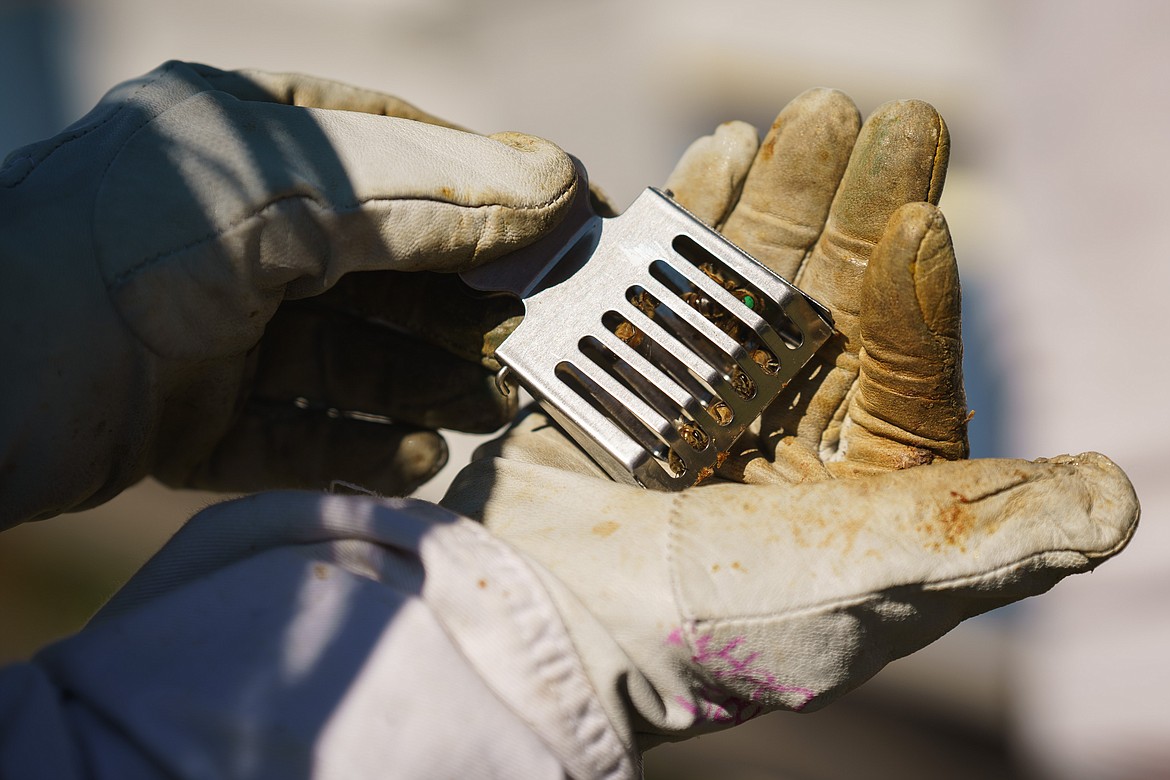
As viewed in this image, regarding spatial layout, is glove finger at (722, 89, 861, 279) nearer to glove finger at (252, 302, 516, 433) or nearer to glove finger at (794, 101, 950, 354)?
glove finger at (794, 101, 950, 354)

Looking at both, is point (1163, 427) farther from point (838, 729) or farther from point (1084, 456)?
point (1084, 456)

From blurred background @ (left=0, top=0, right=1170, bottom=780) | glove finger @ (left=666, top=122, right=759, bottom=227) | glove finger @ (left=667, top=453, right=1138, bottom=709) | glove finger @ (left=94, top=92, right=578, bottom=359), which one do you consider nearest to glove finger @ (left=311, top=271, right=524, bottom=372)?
glove finger @ (left=94, top=92, right=578, bottom=359)

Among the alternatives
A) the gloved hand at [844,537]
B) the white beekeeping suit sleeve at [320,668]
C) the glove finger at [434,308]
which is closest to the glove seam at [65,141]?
the glove finger at [434,308]

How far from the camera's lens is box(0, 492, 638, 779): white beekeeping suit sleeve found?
0.65 m

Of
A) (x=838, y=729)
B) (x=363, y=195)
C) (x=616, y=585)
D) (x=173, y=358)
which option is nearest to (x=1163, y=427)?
(x=838, y=729)

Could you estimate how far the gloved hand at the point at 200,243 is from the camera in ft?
2.85

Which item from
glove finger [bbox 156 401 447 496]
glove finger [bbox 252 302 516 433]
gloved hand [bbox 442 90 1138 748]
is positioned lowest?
glove finger [bbox 156 401 447 496]

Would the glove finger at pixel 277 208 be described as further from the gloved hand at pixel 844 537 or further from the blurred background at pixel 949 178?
the blurred background at pixel 949 178

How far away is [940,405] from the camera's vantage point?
97 cm

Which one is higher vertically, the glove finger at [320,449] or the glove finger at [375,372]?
the glove finger at [375,372]

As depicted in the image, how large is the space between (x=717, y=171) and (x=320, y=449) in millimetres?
843

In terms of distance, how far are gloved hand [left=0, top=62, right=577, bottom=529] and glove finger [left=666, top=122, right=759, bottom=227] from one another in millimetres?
236

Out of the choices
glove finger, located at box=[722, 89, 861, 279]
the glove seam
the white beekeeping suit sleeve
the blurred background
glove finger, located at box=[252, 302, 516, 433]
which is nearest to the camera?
the white beekeeping suit sleeve

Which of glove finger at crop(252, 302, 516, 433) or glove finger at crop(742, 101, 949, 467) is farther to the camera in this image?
glove finger at crop(252, 302, 516, 433)
